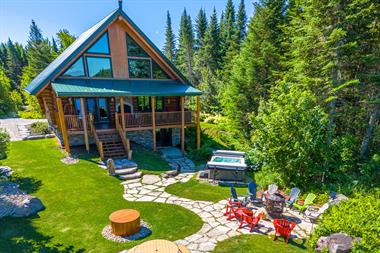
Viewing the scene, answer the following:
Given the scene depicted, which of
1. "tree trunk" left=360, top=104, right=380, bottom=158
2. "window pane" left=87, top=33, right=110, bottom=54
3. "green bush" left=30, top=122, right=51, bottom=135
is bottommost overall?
"green bush" left=30, top=122, right=51, bottom=135

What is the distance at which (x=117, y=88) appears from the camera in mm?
14531

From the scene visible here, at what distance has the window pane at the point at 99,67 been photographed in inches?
591

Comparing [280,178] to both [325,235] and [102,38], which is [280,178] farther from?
[102,38]

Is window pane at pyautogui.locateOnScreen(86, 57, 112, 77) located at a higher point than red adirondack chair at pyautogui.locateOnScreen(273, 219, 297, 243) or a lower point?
higher

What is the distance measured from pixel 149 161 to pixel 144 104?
5662mm

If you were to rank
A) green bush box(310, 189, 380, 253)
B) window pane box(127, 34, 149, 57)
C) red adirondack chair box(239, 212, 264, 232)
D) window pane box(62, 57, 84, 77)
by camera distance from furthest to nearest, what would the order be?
window pane box(127, 34, 149, 57), window pane box(62, 57, 84, 77), red adirondack chair box(239, 212, 264, 232), green bush box(310, 189, 380, 253)

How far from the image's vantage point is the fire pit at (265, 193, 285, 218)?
24.7 ft

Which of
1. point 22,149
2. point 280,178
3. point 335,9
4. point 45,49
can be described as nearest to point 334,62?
point 335,9

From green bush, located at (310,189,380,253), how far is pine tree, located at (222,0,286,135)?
1072 centimetres

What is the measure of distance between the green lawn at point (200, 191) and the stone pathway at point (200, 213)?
360 mm

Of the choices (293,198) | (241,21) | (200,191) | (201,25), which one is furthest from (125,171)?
(201,25)

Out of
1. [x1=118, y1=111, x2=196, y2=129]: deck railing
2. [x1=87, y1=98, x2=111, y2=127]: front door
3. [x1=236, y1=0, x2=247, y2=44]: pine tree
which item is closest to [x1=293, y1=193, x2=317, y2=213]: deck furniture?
[x1=118, y1=111, x2=196, y2=129]: deck railing

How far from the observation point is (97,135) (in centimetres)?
1451

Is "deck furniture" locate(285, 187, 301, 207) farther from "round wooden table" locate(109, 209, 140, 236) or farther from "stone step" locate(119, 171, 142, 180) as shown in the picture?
"stone step" locate(119, 171, 142, 180)
